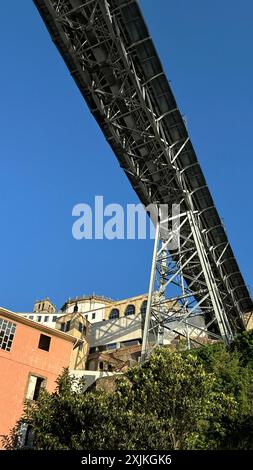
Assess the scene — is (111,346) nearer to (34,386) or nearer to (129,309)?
(129,309)

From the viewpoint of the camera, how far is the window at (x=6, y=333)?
2680 cm

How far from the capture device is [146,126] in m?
27.6

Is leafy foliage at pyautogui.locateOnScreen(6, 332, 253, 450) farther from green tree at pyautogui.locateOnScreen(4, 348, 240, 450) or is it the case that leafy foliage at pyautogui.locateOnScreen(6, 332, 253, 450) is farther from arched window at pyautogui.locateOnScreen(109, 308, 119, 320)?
arched window at pyautogui.locateOnScreen(109, 308, 119, 320)

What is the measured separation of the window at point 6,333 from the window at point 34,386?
6.80 feet

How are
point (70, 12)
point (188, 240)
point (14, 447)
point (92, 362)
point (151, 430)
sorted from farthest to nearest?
point (92, 362) < point (188, 240) < point (70, 12) < point (14, 447) < point (151, 430)

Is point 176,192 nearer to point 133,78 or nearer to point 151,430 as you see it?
point 133,78

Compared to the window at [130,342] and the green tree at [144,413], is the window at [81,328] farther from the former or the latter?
the green tree at [144,413]

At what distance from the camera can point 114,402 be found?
591 inches

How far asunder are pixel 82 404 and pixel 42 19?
18765 mm

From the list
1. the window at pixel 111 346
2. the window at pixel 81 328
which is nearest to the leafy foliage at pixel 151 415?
the window at pixel 81 328

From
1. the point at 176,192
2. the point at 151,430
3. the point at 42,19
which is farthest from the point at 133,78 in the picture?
the point at 151,430

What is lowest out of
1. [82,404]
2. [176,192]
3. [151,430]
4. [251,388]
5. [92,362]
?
[151,430]

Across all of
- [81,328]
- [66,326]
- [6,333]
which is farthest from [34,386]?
[66,326]

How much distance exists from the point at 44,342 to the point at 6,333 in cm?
264
